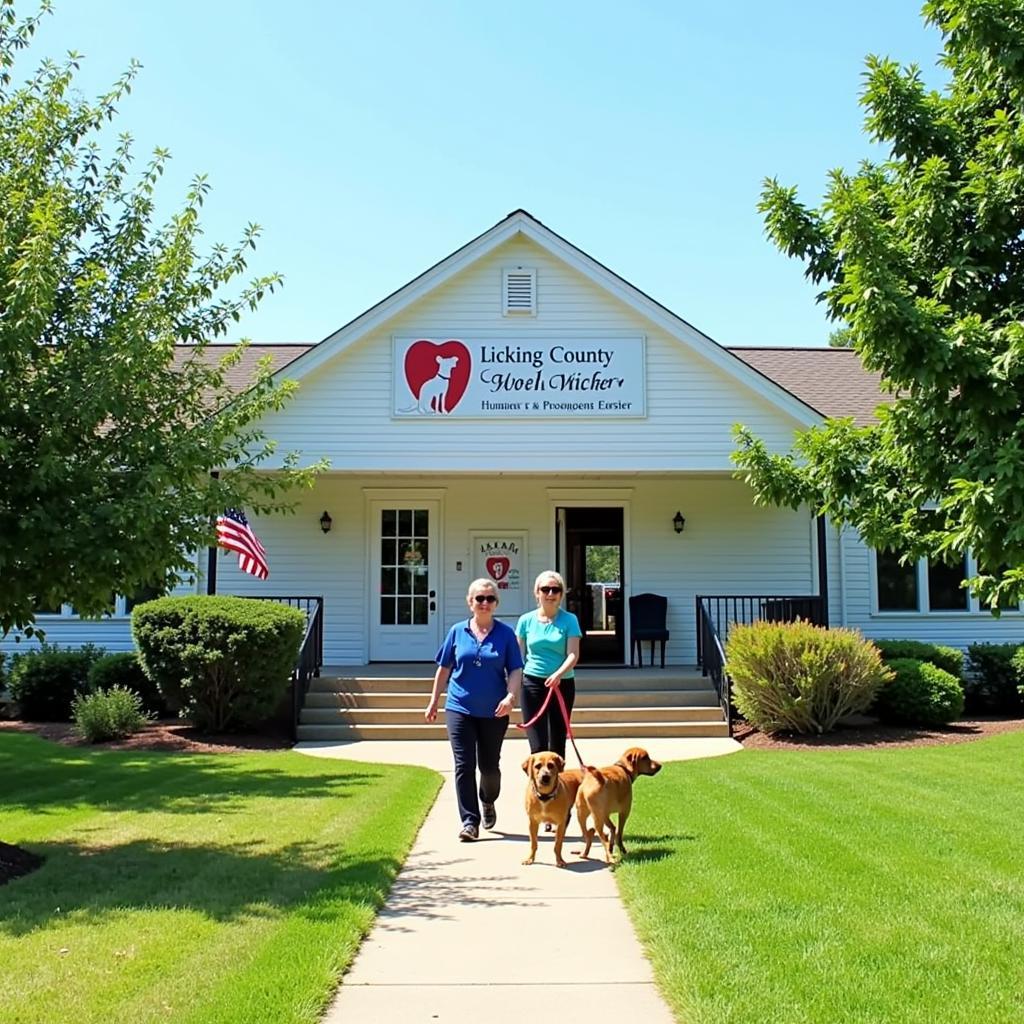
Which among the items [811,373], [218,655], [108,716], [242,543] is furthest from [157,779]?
[811,373]

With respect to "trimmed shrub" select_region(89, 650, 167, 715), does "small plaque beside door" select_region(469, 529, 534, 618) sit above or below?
above

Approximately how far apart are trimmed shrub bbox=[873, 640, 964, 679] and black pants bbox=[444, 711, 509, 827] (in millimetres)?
8522

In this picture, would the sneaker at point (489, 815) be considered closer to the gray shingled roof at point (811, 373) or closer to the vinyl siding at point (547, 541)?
the vinyl siding at point (547, 541)

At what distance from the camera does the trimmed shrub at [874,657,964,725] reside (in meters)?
12.7

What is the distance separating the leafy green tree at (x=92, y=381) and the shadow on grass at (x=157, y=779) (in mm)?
2516

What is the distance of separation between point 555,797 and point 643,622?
9617 millimetres

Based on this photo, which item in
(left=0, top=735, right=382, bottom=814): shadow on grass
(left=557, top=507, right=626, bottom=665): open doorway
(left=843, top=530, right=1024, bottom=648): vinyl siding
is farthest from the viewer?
(left=557, top=507, right=626, bottom=665): open doorway

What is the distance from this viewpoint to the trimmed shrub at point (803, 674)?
11.9m

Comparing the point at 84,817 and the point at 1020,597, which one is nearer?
the point at 1020,597

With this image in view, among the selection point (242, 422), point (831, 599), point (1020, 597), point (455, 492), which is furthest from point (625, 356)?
point (1020, 597)

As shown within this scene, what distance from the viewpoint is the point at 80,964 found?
174 inches

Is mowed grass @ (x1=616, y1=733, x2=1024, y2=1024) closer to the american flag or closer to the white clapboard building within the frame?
the white clapboard building

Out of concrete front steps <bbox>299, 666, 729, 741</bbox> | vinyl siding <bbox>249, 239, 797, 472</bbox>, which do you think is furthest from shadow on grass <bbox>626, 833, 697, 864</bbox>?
vinyl siding <bbox>249, 239, 797, 472</bbox>

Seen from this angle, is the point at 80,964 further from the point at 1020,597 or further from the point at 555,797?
the point at 1020,597
